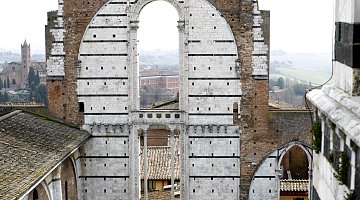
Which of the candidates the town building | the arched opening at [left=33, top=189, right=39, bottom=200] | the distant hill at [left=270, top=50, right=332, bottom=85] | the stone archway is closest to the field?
the distant hill at [left=270, top=50, right=332, bottom=85]

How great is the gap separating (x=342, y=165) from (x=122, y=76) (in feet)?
32.9

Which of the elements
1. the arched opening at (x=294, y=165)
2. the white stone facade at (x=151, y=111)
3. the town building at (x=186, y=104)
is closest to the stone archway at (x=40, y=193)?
the town building at (x=186, y=104)

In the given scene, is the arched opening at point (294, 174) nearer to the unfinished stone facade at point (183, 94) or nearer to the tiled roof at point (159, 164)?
the tiled roof at point (159, 164)

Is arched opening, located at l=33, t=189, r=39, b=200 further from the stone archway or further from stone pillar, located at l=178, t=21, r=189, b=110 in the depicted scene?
stone pillar, located at l=178, t=21, r=189, b=110

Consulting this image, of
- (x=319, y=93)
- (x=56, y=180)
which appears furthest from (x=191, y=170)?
(x=319, y=93)

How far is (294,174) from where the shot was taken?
21766mm

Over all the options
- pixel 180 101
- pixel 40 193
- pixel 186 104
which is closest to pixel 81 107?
pixel 180 101

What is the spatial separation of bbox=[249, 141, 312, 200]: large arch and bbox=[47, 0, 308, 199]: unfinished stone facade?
0.15 meters

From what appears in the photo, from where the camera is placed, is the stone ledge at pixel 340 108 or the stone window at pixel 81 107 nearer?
the stone ledge at pixel 340 108

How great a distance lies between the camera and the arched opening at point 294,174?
64.4 ft

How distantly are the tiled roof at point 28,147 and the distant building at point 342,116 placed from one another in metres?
4.86

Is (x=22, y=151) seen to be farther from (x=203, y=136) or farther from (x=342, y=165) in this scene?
(x=342, y=165)

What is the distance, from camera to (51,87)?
52.6 ft

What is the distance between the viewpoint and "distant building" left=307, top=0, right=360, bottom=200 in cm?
612
